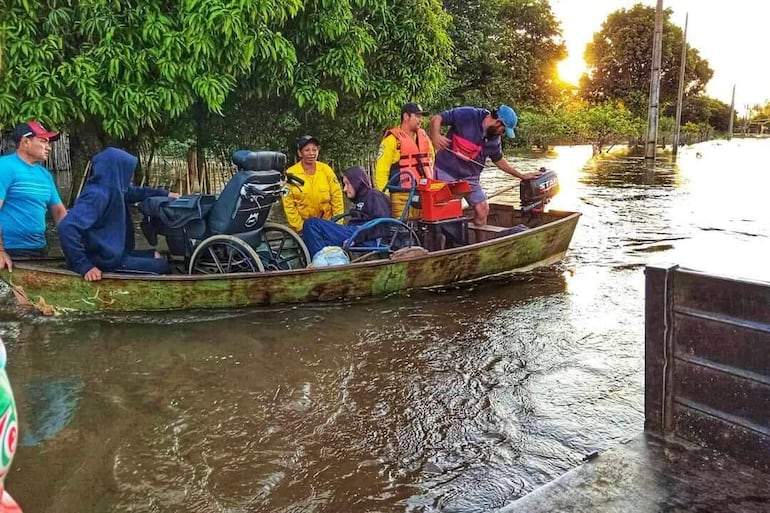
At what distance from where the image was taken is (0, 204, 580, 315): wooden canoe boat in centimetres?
597

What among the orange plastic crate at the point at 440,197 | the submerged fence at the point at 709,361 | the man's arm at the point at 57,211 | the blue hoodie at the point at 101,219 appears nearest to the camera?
the submerged fence at the point at 709,361

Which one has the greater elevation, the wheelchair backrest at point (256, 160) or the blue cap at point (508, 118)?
the blue cap at point (508, 118)

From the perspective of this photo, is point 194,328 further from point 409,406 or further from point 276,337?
point 409,406

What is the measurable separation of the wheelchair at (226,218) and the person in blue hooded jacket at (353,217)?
537 mm

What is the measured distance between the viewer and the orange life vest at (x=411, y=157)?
7.60m

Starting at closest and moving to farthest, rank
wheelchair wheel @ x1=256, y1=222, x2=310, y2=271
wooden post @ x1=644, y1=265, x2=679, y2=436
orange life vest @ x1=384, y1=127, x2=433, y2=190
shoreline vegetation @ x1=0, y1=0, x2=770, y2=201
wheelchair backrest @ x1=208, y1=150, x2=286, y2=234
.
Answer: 1. wooden post @ x1=644, y1=265, x2=679, y2=436
2. wheelchair backrest @ x1=208, y1=150, x2=286, y2=234
3. wheelchair wheel @ x1=256, y1=222, x2=310, y2=271
4. shoreline vegetation @ x1=0, y1=0, x2=770, y2=201
5. orange life vest @ x1=384, y1=127, x2=433, y2=190

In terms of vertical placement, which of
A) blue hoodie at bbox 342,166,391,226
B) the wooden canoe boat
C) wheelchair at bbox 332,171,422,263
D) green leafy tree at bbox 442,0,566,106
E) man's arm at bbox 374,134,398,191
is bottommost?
the wooden canoe boat

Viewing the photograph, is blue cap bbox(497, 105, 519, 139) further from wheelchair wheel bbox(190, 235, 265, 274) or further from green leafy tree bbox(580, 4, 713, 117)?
green leafy tree bbox(580, 4, 713, 117)

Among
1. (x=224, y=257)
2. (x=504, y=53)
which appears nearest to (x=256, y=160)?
(x=224, y=257)

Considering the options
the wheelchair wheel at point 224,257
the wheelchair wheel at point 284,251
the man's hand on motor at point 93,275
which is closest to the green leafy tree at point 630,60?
the wheelchair wheel at point 284,251

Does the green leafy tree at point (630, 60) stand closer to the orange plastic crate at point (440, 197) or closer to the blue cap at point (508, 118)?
the blue cap at point (508, 118)

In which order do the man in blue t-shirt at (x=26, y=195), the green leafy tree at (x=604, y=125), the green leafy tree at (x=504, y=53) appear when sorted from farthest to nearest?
the green leafy tree at (x=604, y=125) → the green leafy tree at (x=504, y=53) → the man in blue t-shirt at (x=26, y=195)

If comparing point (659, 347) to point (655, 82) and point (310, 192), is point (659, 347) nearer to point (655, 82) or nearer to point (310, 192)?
point (310, 192)

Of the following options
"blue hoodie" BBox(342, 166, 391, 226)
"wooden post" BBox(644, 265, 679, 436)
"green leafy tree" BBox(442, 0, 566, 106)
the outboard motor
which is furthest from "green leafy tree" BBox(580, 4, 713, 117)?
"wooden post" BBox(644, 265, 679, 436)
